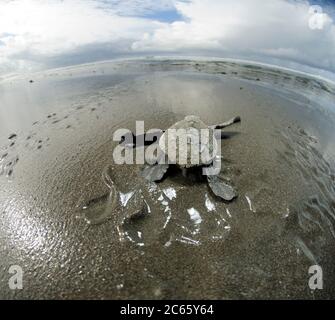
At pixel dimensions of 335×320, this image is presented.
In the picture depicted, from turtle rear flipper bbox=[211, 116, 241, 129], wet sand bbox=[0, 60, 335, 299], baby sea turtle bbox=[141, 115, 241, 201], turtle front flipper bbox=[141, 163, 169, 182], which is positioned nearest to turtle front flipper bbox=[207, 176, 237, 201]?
baby sea turtle bbox=[141, 115, 241, 201]

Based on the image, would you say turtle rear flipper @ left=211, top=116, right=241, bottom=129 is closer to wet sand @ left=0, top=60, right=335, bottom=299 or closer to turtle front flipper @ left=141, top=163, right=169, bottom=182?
wet sand @ left=0, top=60, right=335, bottom=299

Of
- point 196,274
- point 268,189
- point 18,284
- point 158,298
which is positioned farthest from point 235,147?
point 18,284

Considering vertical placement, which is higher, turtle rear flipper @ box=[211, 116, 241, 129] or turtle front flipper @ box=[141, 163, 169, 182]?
turtle rear flipper @ box=[211, 116, 241, 129]

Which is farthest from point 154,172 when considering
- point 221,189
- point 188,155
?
point 221,189

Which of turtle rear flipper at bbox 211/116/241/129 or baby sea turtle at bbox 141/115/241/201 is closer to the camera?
baby sea turtle at bbox 141/115/241/201

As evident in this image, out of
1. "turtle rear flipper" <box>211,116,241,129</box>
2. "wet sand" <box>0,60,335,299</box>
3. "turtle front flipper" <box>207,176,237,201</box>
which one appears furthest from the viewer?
"turtle rear flipper" <box>211,116,241,129</box>

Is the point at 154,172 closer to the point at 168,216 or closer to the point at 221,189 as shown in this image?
the point at 168,216

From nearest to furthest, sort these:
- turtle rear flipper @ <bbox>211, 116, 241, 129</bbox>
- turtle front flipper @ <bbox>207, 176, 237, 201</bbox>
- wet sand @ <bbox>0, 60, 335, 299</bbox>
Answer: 1. wet sand @ <bbox>0, 60, 335, 299</bbox>
2. turtle front flipper @ <bbox>207, 176, 237, 201</bbox>
3. turtle rear flipper @ <bbox>211, 116, 241, 129</bbox>

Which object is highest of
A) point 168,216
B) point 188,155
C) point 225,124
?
point 225,124
